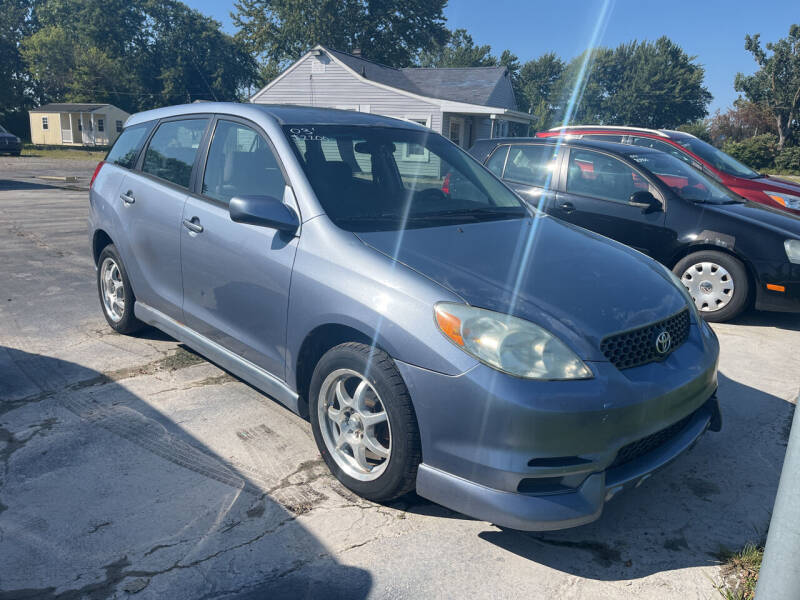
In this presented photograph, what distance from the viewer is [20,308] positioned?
5875 millimetres

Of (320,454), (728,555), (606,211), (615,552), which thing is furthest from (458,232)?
(606,211)

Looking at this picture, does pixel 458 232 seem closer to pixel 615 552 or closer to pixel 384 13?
pixel 615 552

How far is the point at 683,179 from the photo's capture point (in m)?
6.73

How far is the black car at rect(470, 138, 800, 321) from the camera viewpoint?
5809 mm

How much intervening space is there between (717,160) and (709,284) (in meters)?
4.45

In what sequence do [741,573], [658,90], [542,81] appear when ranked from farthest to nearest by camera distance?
1. [542,81]
2. [658,90]
3. [741,573]

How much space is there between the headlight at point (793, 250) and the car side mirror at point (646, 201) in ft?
3.78

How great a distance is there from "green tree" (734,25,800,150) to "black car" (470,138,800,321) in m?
53.1

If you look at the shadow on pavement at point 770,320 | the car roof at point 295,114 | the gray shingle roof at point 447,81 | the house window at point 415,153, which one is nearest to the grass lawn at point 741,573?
the house window at point 415,153

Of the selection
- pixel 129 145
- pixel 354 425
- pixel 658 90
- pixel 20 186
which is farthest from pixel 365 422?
pixel 658 90

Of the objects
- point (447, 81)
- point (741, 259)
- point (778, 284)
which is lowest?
point (778, 284)

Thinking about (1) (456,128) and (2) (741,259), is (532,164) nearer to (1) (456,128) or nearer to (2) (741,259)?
(2) (741,259)

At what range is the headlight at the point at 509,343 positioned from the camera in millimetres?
2471

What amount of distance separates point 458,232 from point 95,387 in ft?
8.70
